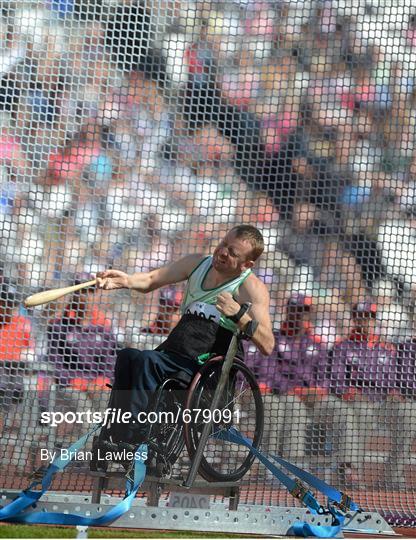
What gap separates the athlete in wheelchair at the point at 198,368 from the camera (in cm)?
415

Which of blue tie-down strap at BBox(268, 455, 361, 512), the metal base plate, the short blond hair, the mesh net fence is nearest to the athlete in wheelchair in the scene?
the short blond hair

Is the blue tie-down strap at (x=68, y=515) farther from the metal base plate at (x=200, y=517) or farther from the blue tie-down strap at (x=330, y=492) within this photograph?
the blue tie-down strap at (x=330, y=492)

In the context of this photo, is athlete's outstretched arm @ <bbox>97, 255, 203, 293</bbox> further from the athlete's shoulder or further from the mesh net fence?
the mesh net fence

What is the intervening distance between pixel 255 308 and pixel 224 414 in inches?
18.1

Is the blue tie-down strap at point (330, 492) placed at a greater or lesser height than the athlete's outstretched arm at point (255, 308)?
lesser

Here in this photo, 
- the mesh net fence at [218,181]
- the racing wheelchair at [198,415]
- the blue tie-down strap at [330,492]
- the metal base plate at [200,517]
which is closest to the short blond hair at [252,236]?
the racing wheelchair at [198,415]

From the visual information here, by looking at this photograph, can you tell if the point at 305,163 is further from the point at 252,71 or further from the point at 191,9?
the point at 191,9

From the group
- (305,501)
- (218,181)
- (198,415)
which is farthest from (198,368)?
(218,181)

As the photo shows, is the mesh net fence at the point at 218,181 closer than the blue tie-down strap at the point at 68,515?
No

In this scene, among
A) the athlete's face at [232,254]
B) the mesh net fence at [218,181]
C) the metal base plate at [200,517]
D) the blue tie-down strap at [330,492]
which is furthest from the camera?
the mesh net fence at [218,181]

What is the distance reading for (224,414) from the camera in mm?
4340

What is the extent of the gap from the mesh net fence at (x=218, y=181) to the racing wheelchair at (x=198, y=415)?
5.18ft

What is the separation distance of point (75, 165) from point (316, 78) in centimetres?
158

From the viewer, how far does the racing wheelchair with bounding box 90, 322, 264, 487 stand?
163 inches
